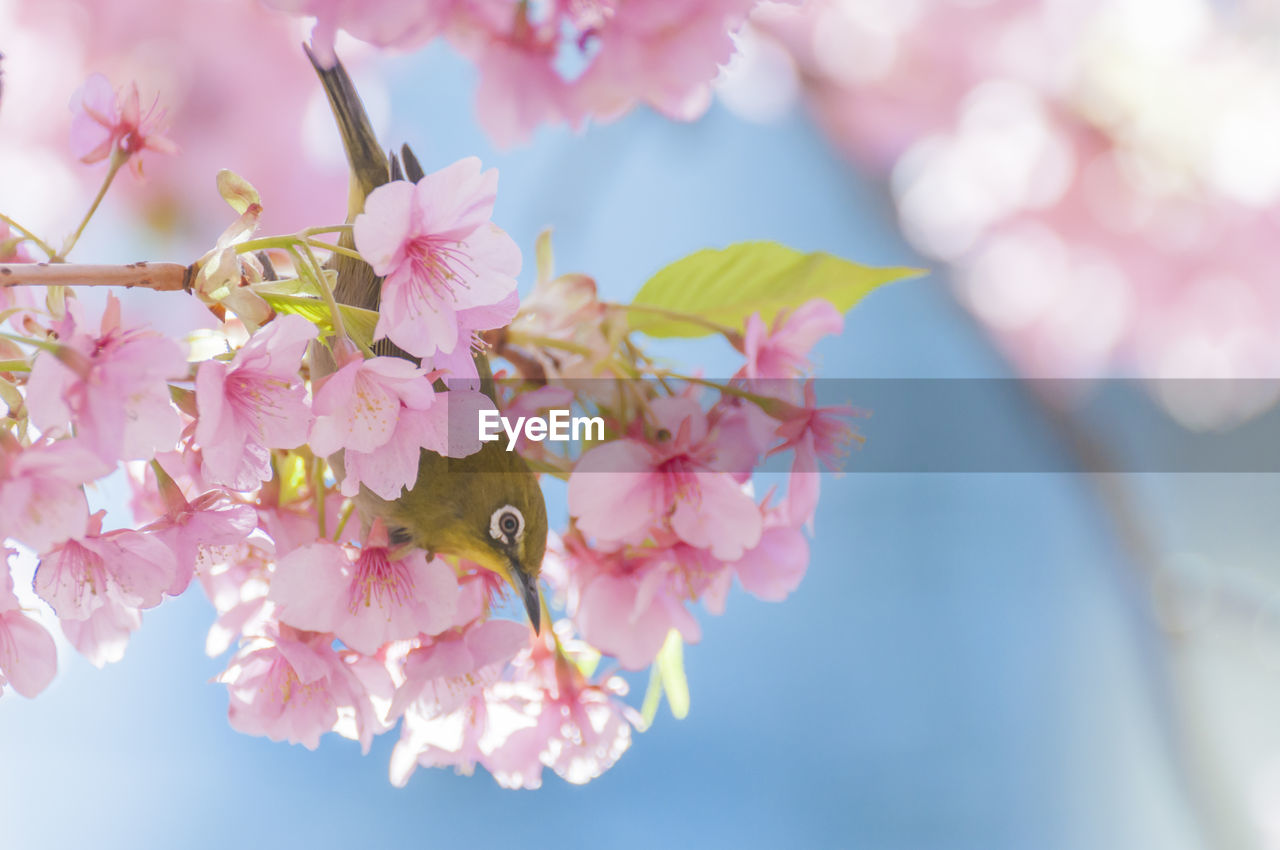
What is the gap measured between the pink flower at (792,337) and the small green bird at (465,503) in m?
0.12

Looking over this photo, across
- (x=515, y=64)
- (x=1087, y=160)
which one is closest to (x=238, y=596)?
(x=515, y=64)

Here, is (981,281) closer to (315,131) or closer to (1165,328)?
(1165,328)

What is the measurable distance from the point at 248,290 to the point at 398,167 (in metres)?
0.08

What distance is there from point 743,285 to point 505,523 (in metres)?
0.19

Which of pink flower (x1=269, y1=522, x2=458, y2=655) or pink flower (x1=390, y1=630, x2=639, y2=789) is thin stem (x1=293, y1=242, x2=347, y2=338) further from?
pink flower (x1=390, y1=630, x2=639, y2=789)

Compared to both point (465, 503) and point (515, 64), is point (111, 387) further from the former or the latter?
point (515, 64)

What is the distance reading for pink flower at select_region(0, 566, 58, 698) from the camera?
29cm

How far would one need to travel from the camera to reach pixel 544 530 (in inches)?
12.1

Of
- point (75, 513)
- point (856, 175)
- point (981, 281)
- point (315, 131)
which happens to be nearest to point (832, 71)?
point (856, 175)

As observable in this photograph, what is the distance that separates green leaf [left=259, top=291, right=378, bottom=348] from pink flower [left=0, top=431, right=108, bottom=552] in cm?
7

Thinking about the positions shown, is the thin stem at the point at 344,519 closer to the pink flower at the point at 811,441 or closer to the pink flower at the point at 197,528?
the pink flower at the point at 197,528

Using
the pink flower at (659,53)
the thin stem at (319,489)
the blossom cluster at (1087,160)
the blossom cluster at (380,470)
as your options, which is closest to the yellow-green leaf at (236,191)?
the blossom cluster at (380,470)

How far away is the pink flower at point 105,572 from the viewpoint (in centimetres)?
26
